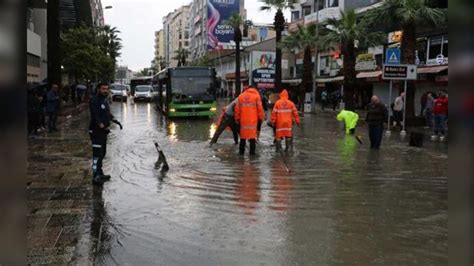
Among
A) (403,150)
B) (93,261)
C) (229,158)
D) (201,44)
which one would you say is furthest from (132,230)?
(201,44)

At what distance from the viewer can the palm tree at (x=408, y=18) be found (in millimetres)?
23906

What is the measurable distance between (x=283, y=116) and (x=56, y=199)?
765 centimetres

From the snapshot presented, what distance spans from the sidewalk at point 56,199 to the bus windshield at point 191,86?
12.6 metres

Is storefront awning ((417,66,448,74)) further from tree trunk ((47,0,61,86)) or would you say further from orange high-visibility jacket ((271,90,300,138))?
tree trunk ((47,0,61,86))

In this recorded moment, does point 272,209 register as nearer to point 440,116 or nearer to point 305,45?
point 440,116

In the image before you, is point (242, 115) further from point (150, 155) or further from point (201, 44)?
point (201, 44)

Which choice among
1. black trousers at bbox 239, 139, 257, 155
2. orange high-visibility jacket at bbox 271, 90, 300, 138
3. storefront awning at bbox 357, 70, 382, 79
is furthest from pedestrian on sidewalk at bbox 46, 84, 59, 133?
storefront awning at bbox 357, 70, 382, 79

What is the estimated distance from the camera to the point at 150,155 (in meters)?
14.0

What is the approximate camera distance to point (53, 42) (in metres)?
27.0

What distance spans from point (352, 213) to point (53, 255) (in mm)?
4131

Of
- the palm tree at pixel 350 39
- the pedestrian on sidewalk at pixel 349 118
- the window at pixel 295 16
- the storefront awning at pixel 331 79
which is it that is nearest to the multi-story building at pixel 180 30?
the window at pixel 295 16

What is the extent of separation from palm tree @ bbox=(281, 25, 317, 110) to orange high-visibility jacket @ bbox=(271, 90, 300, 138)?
27.6 m

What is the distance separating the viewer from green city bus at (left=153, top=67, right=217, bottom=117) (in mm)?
27844

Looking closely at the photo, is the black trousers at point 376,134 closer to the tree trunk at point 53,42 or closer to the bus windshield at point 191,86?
the bus windshield at point 191,86
